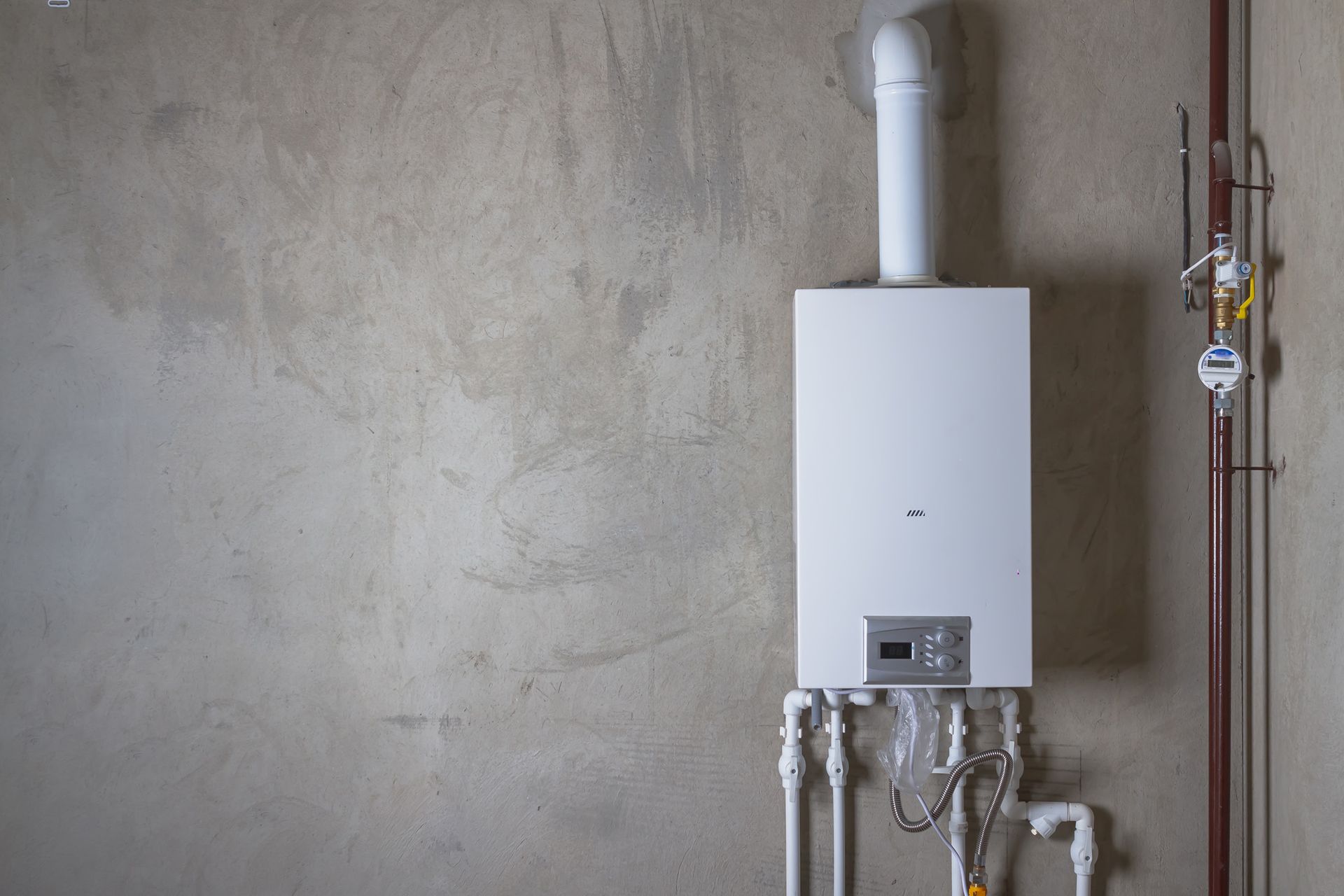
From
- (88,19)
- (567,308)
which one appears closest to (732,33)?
(567,308)

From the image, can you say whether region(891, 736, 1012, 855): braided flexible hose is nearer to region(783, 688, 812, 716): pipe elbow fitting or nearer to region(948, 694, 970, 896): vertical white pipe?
region(948, 694, 970, 896): vertical white pipe

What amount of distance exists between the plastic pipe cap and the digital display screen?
32.7 inches

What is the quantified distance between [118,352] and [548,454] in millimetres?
760

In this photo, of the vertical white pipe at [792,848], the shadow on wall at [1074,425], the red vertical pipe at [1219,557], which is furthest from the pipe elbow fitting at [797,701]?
the red vertical pipe at [1219,557]

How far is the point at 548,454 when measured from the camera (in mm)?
1438

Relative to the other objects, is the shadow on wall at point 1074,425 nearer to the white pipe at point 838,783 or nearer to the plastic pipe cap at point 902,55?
the plastic pipe cap at point 902,55

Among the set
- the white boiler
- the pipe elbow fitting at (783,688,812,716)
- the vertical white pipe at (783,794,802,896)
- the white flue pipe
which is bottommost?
the vertical white pipe at (783,794,802,896)

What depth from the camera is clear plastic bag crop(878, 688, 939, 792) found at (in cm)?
132

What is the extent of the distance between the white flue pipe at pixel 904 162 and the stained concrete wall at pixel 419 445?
141 mm

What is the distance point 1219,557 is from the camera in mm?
1312

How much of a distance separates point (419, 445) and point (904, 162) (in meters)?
0.91

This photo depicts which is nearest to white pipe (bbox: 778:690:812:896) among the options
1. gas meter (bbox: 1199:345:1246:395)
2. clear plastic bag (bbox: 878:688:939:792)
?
clear plastic bag (bbox: 878:688:939:792)

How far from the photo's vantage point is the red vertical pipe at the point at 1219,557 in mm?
1302

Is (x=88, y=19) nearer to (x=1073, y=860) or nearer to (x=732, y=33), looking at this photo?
(x=732, y=33)
